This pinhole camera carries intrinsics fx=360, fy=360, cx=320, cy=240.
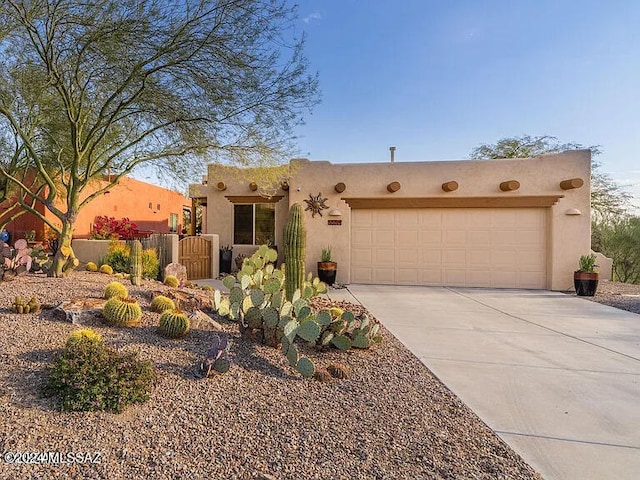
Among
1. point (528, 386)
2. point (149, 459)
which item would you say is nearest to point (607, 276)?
point (528, 386)

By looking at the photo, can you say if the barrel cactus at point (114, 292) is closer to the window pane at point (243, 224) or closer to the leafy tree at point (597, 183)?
the window pane at point (243, 224)

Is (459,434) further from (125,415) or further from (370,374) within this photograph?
(125,415)

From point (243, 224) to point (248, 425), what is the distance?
35.9ft

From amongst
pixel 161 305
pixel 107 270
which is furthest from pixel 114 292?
pixel 107 270

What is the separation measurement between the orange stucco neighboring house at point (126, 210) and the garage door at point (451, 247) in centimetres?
617

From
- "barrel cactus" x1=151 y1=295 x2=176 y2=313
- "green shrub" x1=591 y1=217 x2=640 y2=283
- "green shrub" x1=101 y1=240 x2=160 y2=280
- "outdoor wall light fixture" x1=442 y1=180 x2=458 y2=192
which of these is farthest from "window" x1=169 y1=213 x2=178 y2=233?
"green shrub" x1=591 y1=217 x2=640 y2=283

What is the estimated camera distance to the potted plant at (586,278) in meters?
9.52

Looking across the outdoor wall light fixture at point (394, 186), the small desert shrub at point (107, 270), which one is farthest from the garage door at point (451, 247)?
the small desert shrub at point (107, 270)

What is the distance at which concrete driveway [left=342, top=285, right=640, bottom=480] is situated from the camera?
2.65m

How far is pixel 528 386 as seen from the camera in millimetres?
3717

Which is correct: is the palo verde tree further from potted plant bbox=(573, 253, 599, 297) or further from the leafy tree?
the leafy tree

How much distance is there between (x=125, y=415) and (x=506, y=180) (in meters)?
11.0

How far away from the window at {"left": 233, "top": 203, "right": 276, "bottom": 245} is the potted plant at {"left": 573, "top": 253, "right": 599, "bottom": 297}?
30.5 feet

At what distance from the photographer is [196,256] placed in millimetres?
11141
